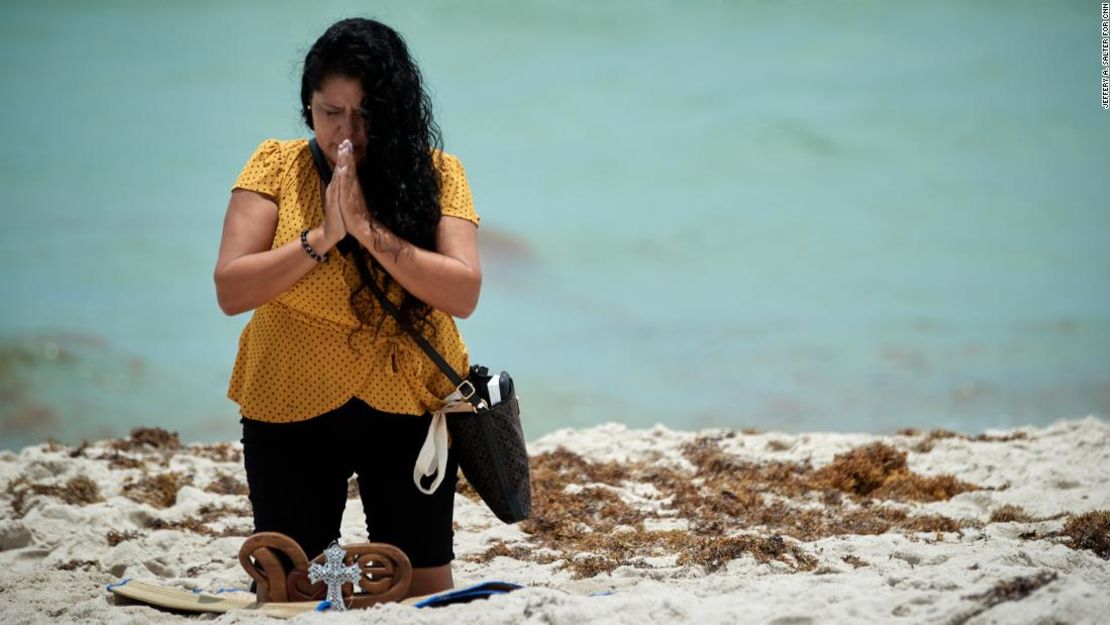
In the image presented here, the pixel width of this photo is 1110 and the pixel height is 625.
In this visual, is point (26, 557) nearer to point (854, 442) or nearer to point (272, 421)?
point (272, 421)

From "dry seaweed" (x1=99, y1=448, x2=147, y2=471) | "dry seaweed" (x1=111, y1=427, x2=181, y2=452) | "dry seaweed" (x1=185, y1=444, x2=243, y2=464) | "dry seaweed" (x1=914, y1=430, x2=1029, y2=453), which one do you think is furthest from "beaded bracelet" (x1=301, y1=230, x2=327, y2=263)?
"dry seaweed" (x1=914, y1=430, x2=1029, y2=453)

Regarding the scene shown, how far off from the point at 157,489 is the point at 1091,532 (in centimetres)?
532

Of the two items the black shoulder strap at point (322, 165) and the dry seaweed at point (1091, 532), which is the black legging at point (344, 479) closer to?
the black shoulder strap at point (322, 165)

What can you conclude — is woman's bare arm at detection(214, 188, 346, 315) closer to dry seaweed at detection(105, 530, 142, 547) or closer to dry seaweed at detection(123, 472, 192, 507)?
dry seaweed at detection(105, 530, 142, 547)

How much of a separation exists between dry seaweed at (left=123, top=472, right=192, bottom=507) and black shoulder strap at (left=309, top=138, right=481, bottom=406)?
395 centimetres

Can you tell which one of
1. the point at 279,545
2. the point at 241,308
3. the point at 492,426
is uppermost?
the point at 241,308

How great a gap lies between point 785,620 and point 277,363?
1831 millimetres

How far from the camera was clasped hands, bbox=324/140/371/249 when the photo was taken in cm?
357

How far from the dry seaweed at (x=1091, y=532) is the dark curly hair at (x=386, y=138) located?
3.03 meters

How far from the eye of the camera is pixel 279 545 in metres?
3.71

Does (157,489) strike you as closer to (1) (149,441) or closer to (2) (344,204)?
(1) (149,441)

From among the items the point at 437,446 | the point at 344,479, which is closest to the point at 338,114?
the point at 437,446

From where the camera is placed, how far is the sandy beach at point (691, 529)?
3.36m

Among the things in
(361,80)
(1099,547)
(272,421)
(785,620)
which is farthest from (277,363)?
(1099,547)
